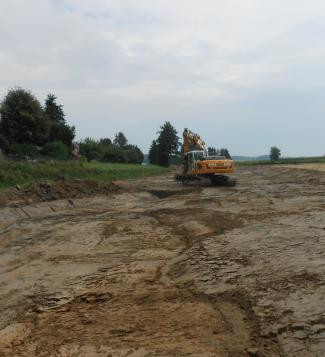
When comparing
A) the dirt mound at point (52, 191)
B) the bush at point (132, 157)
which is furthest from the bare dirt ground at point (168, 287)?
the bush at point (132, 157)

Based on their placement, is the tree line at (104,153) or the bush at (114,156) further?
the bush at (114,156)

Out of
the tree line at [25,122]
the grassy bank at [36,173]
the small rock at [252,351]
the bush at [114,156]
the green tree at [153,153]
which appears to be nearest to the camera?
the small rock at [252,351]

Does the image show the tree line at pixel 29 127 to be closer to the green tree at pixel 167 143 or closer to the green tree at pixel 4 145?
the green tree at pixel 4 145

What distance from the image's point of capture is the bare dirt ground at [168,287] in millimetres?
5031

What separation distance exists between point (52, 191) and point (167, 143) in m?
45.4

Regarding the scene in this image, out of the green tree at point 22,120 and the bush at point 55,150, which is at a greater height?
the green tree at point 22,120

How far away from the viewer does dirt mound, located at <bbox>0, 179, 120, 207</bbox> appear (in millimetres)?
16938

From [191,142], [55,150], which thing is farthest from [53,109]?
[191,142]

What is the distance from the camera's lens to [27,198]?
1745cm

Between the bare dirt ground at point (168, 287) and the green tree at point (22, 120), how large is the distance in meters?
29.7

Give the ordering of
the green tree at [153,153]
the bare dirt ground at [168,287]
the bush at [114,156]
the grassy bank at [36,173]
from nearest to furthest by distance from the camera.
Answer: the bare dirt ground at [168,287] → the grassy bank at [36,173] → the bush at [114,156] → the green tree at [153,153]

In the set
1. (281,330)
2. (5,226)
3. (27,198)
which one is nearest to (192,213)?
(5,226)

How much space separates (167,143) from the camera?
63719mm

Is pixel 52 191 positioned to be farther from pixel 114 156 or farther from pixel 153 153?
pixel 153 153
